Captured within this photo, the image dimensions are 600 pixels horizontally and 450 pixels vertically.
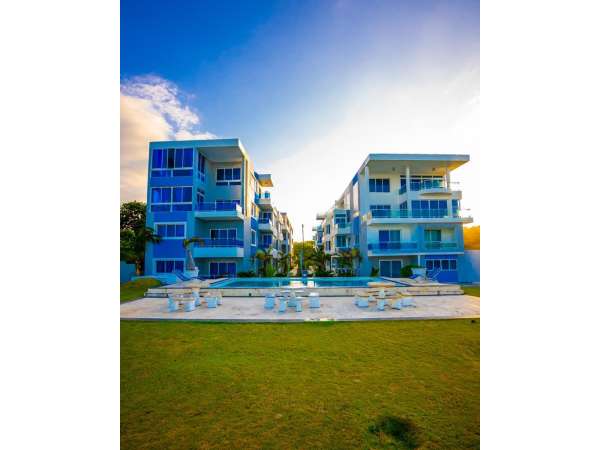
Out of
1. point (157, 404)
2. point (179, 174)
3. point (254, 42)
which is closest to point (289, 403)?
point (157, 404)

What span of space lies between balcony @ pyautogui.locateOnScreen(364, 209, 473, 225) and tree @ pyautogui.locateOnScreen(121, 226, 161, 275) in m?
17.2

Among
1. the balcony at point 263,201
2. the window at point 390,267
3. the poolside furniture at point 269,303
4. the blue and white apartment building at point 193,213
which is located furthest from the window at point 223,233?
the poolside furniture at point 269,303

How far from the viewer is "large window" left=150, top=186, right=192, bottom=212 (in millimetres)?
22875

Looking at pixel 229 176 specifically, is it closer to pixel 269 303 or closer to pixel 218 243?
pixel 218 243

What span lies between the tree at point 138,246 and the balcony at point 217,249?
123 inches

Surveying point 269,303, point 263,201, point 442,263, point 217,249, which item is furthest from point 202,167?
point 442,263

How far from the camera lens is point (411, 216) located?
24484mm

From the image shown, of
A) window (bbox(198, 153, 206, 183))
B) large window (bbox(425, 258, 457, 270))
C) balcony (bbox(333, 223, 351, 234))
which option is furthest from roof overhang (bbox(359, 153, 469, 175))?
window (bbox(198, 153, 206, 183))

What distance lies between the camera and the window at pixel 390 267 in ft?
81.2

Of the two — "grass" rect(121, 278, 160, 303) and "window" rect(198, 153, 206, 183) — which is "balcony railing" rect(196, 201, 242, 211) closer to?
"window" rect(198, 153, 206, 183)

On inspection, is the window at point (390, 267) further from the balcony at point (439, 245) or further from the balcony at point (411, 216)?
the balcony at point (411, 216)

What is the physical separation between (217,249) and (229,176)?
284 inches
